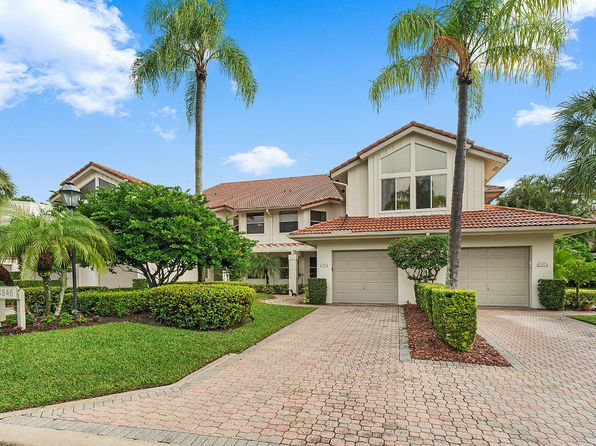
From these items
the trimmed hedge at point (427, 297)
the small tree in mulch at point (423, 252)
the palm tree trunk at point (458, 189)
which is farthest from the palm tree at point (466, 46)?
the small tree in mulch at point (423, 252)

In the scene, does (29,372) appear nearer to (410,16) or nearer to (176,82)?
(410,16)

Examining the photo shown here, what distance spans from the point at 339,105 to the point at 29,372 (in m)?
15.6

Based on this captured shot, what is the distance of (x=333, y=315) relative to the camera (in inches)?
472

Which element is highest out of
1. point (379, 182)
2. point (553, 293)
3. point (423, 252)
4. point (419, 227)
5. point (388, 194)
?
point (379, 182)

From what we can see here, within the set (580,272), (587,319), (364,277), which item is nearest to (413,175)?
(364,277)

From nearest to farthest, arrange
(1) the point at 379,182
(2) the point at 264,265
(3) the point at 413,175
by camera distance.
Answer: (3) the point at 413,175 < (1) the point at 379,182 < (2) the point at 264,265

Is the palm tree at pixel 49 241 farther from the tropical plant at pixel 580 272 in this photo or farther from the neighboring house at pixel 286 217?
the tropical plant at pixel 580 272

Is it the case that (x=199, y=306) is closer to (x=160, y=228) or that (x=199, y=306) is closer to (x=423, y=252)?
(x=160, y=228)

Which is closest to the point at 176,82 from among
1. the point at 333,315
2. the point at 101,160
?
the point at 101,160

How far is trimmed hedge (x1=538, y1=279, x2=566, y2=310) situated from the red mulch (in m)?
6.87

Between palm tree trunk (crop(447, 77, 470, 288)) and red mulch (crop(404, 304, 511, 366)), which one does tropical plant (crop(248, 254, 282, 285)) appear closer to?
red mulch (crop(404, 304, 511, 366))

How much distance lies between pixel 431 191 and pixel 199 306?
1146cm

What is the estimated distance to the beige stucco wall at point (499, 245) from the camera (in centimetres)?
1325

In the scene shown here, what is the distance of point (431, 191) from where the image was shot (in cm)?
1522
